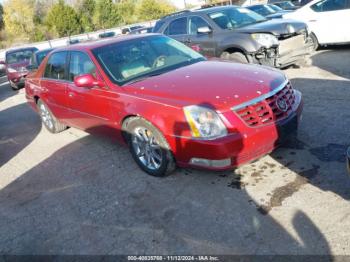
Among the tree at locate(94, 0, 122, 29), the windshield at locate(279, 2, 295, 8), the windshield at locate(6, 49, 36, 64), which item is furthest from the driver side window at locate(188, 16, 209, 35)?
the tree at locate(94, 0, 122, 29)

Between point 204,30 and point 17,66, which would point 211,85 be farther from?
point 17,66

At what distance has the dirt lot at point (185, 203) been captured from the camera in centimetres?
322

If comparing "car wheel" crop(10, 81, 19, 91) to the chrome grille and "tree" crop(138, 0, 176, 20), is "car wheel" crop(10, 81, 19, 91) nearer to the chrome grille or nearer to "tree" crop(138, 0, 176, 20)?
the chrome grille

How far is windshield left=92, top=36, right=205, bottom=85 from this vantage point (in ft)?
15.8

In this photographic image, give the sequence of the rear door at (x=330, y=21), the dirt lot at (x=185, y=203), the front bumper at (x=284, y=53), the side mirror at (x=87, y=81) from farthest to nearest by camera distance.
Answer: the rear door at (x=330, y=21), the front bumper at (x=284, y=53), the side mirror at (x=87, y=81), the dirt lot at (x=185, y=203)

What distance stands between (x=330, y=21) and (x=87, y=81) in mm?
7902

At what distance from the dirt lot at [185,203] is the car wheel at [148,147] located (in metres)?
0.15

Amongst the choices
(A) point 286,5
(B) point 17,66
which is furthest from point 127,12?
(B) point 17,66

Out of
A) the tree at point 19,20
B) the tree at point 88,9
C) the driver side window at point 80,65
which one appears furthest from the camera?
the tree at point 88,9

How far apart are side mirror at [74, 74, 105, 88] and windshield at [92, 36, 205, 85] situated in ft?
0.56

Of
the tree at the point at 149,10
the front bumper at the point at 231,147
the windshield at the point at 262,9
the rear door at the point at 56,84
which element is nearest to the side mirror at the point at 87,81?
the rear door at the point at 56,84

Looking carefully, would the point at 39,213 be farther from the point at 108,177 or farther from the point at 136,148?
the point at 136,148

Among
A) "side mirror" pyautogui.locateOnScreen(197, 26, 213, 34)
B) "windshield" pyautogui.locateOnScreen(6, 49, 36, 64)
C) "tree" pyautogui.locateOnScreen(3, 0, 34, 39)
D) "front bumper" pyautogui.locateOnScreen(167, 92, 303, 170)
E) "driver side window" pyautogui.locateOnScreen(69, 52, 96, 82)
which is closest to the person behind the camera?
"front bumper" pyautogui.locateOnScreen(167, 92, 303, 170)

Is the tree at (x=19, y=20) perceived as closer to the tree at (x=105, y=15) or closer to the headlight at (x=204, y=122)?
the tree at (x=105, y=15)
